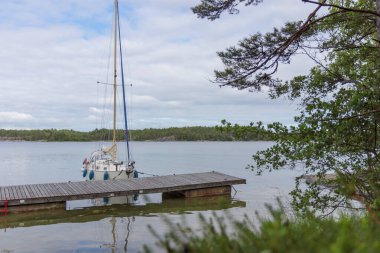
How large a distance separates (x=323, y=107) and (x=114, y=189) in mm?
12937

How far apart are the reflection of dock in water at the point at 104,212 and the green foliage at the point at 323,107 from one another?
6.64 metres

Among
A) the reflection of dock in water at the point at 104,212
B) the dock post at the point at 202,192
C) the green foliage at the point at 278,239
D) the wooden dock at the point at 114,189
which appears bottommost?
the reflection of dock in water at the point at 104,212

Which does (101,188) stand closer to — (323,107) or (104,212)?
(104,212)

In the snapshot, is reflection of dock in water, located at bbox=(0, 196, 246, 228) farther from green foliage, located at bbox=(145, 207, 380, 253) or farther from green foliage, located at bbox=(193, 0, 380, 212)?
green foliage, located at bbox=(145, 207, 380, 253)

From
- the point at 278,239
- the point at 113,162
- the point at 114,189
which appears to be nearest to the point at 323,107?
the point at 278,239

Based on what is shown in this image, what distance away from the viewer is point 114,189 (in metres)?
17.6

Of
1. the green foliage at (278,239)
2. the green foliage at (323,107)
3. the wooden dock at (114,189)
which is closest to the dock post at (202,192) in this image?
the wooden dock at (114,189)

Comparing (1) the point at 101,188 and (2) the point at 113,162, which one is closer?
(1) the point at 101,188

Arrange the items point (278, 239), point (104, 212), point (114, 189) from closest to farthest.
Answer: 1. point (278, 239)
2. point (104, 212)
3. point (114, 189)

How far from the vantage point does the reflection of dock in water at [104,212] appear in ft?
48.4

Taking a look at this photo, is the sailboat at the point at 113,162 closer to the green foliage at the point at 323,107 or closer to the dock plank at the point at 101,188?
the dock plank at the point at 101,188

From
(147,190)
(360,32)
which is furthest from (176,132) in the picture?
(360,32)

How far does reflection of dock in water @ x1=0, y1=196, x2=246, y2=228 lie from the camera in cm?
1475

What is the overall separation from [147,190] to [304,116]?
12.3 m
